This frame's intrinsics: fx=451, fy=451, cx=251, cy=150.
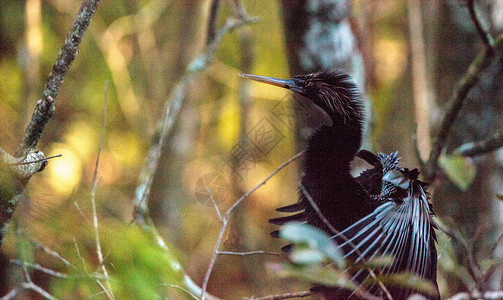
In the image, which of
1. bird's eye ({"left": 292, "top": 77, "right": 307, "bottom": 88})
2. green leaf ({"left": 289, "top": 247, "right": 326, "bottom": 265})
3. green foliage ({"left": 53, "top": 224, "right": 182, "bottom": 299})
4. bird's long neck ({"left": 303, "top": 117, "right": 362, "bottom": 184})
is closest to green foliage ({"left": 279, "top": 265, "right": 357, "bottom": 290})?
green leaf ({"left": 289, "top": 247, "right": 326, "bottom": 265})

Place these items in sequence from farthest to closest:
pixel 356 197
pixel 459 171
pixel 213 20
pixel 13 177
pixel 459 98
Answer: pixel 213 20
pixel 459 98
pixel 356 197
pixel 459 171
pixel 13 177

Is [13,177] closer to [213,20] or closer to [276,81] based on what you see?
[276,81]

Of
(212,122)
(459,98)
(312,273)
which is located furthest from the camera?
(212,122)

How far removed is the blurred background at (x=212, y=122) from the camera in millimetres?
2014

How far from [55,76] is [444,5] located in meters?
3.42

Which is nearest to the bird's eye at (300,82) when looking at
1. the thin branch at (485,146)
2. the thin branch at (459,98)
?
the thin branch at (459,98)

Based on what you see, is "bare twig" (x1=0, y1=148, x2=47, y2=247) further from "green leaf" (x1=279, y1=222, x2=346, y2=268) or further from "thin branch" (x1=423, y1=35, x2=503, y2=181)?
"thin branch" (x1=423, y1=35, x2=503, y2=181)

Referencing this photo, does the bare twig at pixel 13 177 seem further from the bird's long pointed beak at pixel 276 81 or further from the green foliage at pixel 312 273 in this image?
the bird's long pointed beak at pixel 276 81

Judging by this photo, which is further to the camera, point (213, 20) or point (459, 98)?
point (213, 20)

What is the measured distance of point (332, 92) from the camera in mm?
2408

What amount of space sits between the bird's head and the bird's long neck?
0.15ft

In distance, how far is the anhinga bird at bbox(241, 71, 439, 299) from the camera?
6.68 feet

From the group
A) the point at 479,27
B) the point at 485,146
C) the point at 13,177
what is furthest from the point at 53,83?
the point at 485,146

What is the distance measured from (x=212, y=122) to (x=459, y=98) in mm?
5901
